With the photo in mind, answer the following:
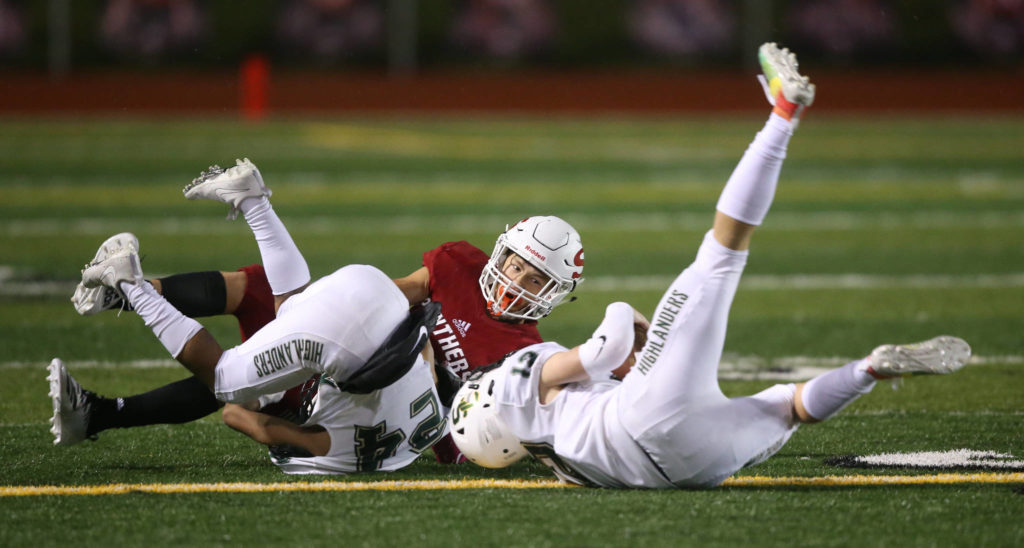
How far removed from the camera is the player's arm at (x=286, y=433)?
12.3ft

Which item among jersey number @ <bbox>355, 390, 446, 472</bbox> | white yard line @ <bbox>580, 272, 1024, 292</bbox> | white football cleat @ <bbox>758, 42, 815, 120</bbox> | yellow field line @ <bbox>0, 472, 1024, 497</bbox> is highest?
white football cleat @ <bbox>758, 42, 815, 120</bbox>

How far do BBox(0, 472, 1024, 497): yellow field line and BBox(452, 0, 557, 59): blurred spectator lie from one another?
19071 mm

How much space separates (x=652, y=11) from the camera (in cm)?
2242

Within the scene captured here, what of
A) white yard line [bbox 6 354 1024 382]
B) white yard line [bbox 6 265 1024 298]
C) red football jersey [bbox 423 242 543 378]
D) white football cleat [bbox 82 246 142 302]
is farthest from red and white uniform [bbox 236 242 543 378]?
white yard line [bbox 6 265 1024 298]

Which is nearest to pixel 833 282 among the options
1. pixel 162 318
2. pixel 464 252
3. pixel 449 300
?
pixel 464 252

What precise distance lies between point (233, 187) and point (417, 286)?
68 centimetres

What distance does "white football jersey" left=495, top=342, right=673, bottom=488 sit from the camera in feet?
11.3

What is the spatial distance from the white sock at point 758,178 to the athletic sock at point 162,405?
66.6 inches

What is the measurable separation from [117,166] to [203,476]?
36.9 feet

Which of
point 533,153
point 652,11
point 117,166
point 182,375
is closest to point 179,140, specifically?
point 117,166

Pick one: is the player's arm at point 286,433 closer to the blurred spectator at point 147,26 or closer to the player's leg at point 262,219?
the player's leg at point 262,219

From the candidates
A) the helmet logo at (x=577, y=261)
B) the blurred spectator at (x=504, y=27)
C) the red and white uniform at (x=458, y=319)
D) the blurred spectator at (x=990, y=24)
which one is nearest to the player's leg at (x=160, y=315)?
the red and white uniform at (x=458, y=319)

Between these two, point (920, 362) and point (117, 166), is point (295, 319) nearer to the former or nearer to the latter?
point (920, 362)

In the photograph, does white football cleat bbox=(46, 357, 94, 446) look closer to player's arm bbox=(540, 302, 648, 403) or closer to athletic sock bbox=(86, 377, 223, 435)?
athletic sock bbox=(86, 377, 223, 435)
